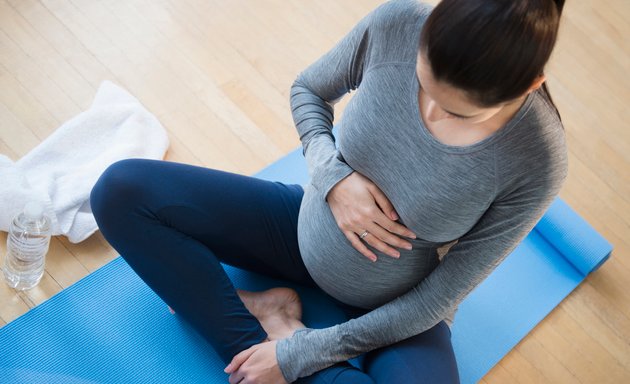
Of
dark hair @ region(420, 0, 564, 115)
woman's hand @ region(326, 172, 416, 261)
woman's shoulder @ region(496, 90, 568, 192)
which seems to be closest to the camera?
dark hair @ region(420, 0, 564, 115)

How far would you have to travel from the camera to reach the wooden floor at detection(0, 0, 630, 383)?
1.95 m

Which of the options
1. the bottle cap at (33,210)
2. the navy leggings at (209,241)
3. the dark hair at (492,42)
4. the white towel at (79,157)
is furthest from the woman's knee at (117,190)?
the dark hair at (492,42)

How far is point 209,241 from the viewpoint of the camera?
1506mm

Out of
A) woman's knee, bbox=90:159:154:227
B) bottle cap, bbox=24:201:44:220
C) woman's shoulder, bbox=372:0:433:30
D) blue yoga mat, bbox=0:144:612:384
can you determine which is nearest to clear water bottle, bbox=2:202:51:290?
bottle cap, bbox=24:201:44:220

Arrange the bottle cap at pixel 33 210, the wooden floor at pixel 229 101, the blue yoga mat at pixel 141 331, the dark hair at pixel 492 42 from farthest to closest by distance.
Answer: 1. the wooden floor at pixel 229 101
2. the bottle cap at pixel 33 210
3. the blue yoga mat at pixel 141 331
4. the dark hair at pixel 492 42

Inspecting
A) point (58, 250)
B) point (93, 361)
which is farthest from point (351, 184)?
point (58, 250)

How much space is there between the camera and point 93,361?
1.55 meters

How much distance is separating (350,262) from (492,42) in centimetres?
58

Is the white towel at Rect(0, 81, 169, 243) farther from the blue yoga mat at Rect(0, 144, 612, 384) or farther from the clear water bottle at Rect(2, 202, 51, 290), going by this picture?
the blue yoga mat at Rect(0, 144, 612, 384)

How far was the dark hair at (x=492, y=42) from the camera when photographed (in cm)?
96

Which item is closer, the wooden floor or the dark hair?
the dark hair

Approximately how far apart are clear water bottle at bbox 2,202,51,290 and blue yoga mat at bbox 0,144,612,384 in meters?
0.12

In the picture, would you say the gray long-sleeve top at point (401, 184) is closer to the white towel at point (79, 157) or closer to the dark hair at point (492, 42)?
the dark hair at point (492, 42)

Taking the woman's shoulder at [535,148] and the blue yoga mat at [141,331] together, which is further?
the blue yoga mat at [141,331]
